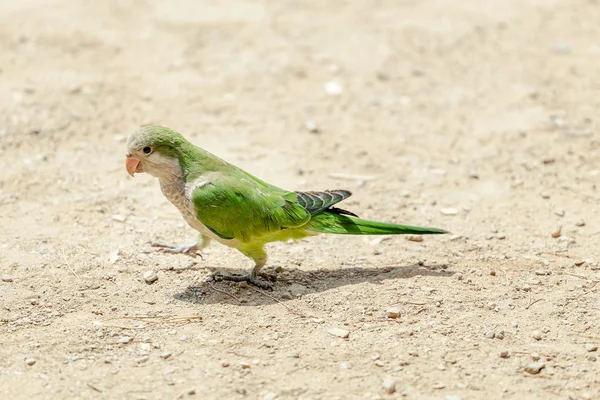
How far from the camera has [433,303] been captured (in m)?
5.13

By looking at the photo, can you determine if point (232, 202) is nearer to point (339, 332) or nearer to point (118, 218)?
point (339, 332)

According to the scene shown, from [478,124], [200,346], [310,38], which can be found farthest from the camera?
[310,38]

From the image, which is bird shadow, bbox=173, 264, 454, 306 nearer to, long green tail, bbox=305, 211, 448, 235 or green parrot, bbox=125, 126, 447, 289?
green parrot, bbox=125, 126, 447, 289

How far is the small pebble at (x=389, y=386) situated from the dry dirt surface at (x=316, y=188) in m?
0.03

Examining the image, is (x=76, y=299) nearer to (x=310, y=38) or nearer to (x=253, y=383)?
(x=253, y=383)

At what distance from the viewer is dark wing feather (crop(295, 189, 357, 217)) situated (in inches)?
212

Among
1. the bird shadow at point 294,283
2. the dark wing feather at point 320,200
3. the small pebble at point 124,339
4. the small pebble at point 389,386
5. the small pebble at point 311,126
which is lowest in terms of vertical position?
the bird shadow at point 294,283

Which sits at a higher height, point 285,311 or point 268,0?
point 268,0

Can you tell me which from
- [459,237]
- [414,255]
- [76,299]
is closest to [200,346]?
[76,299]

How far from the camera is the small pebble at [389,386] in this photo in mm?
4238

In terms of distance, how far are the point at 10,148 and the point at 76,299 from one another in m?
2.69

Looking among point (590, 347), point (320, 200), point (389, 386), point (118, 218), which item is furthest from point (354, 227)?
point (118, 218)

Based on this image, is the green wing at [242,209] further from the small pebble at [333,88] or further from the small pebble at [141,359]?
the small pebble at [333,88]

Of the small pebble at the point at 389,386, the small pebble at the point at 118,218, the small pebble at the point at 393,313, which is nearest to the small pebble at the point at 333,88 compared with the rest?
the small pebble at the point at 118,218
